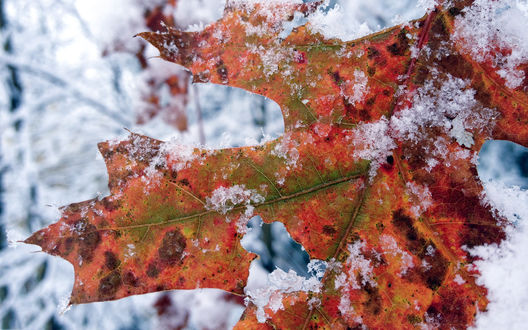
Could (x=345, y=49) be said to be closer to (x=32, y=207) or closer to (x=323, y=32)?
(x=323, y=32)

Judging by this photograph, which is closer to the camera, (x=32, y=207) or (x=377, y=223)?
(x=377, y=223)

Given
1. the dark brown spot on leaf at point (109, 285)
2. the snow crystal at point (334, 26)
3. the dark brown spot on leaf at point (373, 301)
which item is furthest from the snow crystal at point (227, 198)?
the snow crystal at point (334, 26)

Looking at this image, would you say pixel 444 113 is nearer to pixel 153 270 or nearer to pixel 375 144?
pixel 375 144

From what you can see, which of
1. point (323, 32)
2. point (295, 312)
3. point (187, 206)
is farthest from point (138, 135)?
point (295, 312)

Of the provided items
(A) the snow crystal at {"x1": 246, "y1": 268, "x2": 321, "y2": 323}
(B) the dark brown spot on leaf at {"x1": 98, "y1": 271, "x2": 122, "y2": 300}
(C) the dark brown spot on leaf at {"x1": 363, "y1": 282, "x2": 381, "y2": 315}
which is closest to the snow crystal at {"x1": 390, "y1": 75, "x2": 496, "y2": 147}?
(C) the dark brown spot on leaf at {"x1": 363, "y1": 282, "x2": 381, "y2": 315}

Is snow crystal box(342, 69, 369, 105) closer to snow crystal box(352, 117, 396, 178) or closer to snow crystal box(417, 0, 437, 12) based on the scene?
snow crystal box(352, 117, 396, 178)

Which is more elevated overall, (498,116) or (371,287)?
(498,116)
